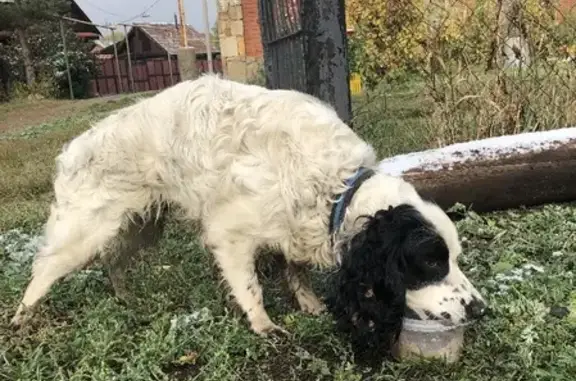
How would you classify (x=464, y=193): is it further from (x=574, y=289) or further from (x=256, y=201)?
(x=256, y=201)

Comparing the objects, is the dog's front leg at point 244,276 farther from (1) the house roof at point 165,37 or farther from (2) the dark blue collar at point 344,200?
(1) the house roof at point 165,37

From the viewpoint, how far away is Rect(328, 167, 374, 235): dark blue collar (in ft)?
10.9

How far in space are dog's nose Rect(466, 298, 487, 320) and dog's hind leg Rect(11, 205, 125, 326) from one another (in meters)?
1.80

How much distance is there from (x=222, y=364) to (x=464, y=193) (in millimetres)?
2518

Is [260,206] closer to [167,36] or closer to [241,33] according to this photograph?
[241,33]

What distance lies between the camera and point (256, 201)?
11.6 feet

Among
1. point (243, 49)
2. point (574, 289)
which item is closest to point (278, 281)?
point (574, 289)

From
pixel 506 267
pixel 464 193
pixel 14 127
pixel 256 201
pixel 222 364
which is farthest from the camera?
pixel 14 127

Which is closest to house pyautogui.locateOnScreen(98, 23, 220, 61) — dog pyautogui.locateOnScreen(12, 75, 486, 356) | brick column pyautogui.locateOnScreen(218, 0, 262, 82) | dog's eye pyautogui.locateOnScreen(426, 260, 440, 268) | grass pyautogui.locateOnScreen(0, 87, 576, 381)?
brick column pyautogui.locateOnScreen(218, 0, 262, 82)

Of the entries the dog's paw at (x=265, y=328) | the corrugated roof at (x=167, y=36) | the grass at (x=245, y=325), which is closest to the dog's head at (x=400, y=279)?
the grass at (x=245, y=325)

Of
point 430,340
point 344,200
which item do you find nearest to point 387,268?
point 430,340

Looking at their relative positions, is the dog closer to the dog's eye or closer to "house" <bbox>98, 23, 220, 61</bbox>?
the dog's eye

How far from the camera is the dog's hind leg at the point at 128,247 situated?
4.20 m

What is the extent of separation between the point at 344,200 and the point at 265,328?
723 millimetres
